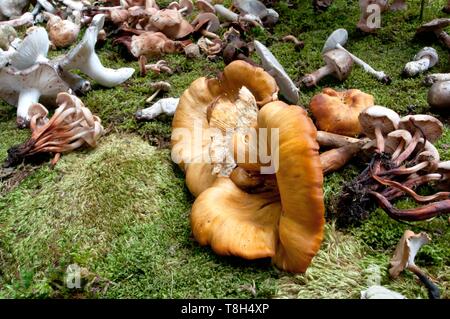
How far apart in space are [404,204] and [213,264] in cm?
123

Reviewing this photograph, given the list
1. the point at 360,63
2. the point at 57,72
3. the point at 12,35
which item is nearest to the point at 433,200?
the point at 360,63

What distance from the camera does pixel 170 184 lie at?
10.5ft

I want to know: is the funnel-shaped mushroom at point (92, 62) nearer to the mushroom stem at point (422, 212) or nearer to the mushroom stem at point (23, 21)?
the mushroom stem at point (23, 21)

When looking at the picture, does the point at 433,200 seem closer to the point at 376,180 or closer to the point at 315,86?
the point at 376,180

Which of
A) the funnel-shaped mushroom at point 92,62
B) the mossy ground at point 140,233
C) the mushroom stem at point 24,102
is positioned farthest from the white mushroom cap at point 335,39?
the mushroom stem at point 24,102

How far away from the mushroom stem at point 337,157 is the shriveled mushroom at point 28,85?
234 cm

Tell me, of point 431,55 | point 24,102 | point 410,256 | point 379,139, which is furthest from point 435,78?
point 24,102

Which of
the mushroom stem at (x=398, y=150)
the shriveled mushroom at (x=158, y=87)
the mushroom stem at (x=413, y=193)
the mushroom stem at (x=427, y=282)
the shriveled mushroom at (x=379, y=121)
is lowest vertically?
the shriveled mushroom at (x=158, y=87)

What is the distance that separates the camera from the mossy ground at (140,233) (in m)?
2.39

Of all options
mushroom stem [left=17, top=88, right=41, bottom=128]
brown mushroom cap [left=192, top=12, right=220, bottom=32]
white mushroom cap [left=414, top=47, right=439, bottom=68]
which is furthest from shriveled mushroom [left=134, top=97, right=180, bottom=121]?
white mushroom cap [left=414, top=47, right=439, bottom=68]

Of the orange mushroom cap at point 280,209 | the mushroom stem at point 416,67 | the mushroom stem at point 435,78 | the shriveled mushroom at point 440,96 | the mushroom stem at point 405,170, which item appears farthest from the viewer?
the mushroom stem at point 416,67

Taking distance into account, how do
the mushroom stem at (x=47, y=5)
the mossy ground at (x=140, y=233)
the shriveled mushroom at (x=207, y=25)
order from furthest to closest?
the mushroom stem at (x=47, y=5)
the shriveled mushroom at (x=207, y=25)
the mossy ground at (x=140, y=233)

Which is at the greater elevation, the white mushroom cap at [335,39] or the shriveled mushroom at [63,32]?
the white mushroom cap at [335,39]

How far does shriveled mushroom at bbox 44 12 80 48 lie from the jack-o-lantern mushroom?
264 cm
